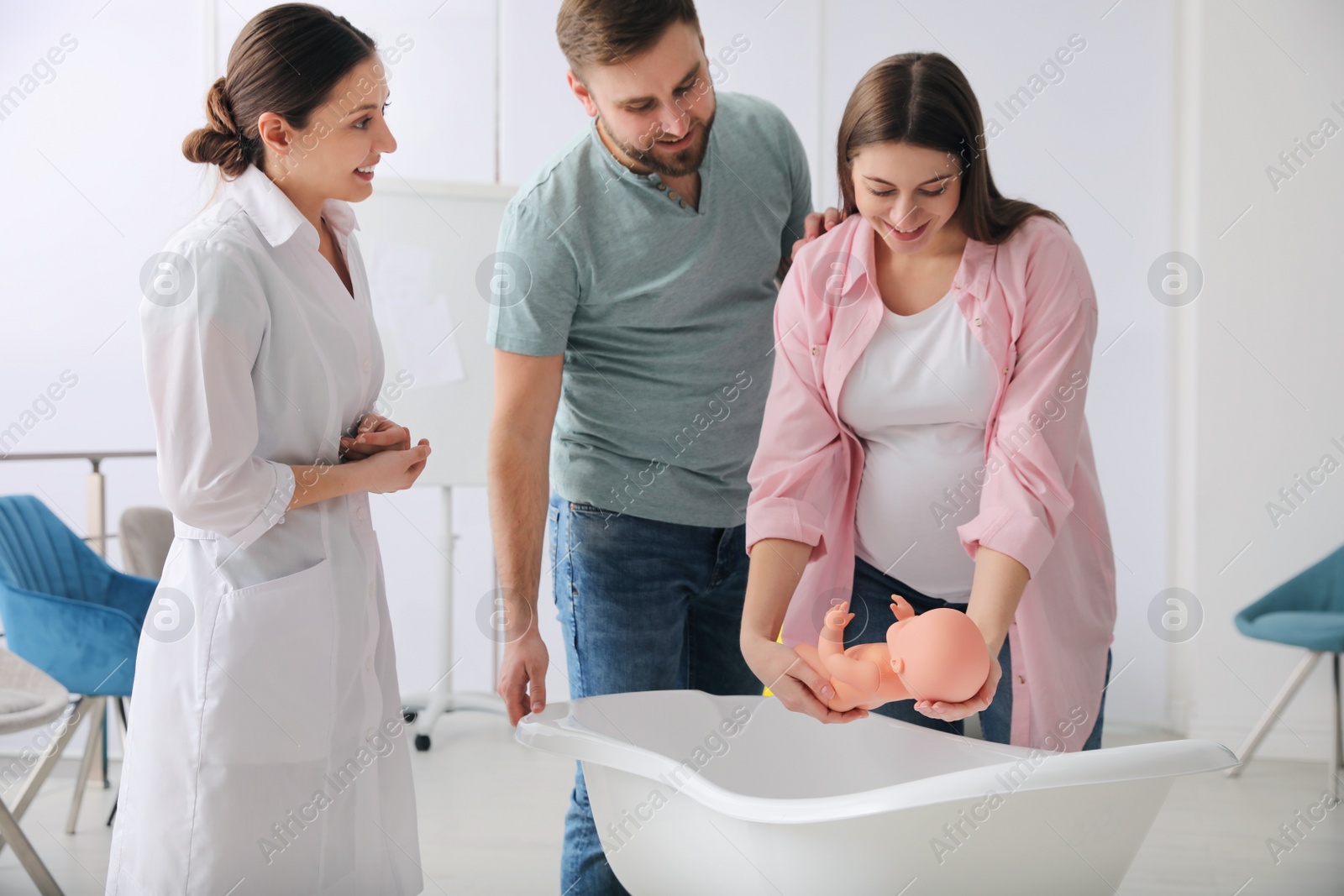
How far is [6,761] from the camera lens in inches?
137

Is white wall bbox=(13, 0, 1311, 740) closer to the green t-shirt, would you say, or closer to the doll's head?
the green t-shirt

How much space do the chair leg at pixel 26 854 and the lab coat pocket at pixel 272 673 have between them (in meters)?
1.25

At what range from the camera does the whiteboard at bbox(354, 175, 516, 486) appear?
3.40 metres

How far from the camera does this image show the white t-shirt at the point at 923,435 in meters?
1.23

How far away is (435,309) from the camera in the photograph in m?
3.42

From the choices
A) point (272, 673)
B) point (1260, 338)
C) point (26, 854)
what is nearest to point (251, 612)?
point (272, 673)

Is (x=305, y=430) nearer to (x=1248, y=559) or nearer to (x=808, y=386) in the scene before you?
(x=808, y=386)

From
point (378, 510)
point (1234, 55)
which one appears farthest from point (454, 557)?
point (1234, 55)

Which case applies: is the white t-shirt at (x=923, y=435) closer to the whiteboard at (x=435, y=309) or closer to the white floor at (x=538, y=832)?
the white floor at (x=538, y=832)

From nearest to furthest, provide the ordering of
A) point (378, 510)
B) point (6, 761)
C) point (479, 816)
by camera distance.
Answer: point (479, 816) < point (6, 761) < point (378, 510)

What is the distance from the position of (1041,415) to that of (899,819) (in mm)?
486

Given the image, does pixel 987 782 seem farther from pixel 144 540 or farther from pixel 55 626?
pixel 144 540

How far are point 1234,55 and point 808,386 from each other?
3.04 meters

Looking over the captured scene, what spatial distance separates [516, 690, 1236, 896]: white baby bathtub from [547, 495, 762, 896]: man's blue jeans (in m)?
0.24
